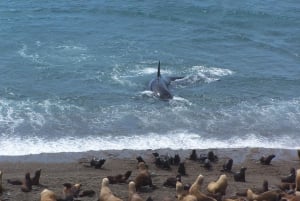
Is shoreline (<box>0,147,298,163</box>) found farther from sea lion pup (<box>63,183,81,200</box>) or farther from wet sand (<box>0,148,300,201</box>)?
sea lion pup (<box>63,183,81,200</box>)

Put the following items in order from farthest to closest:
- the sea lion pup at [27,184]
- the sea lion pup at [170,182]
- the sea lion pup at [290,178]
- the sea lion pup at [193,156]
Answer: the sea lion pup at [193,156] < the sea lion pup at [290,178] < the sea lion pup at [170,182] < the sea lion pup at [27,184]

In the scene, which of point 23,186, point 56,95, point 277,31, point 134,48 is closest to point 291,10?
point 277,31

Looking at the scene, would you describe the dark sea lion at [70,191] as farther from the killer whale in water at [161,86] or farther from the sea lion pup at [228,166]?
the killer whale in water at [161,86]

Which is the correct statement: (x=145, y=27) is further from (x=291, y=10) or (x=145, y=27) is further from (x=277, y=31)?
(x=291, y=10)

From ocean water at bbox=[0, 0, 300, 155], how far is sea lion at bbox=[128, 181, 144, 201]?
6055 mm

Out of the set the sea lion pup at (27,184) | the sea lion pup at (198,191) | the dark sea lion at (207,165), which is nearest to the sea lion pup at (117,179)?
the sea lion pup at (198,191)

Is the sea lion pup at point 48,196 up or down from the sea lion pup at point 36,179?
down

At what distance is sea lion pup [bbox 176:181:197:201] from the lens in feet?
65.2

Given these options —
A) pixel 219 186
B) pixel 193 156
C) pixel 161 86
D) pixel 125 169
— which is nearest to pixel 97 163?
pixel 125 169

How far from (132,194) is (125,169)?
13.6ft

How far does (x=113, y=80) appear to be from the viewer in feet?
116

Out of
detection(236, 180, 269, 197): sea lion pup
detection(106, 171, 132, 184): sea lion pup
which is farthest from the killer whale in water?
detection(236, 180, 269, 197): sea lion pup

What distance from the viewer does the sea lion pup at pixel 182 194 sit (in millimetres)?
19859

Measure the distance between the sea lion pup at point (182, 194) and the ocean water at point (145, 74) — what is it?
21.0ft
